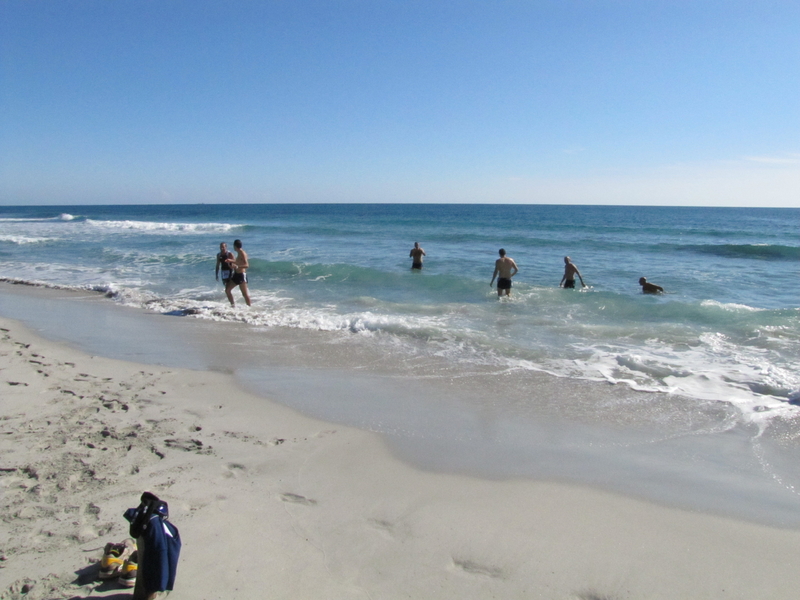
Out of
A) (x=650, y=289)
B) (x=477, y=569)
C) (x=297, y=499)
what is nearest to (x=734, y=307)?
(x=650, y=289)

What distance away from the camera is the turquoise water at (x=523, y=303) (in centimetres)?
729

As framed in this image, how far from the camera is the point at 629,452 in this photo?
471 cm

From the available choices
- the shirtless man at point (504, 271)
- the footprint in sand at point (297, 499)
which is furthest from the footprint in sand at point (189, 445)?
the shirtless man at point (504, 271)

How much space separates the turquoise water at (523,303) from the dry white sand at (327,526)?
9.11 feet

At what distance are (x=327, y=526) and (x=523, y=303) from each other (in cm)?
945

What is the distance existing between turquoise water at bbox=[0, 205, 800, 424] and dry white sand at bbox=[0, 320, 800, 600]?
2.78m

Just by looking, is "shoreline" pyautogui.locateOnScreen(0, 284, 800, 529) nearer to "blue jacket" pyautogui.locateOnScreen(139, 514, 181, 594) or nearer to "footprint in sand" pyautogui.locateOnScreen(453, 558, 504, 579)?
"footprint in sand" pyautogui.locateOnScreen(453, 558, 504, 579)

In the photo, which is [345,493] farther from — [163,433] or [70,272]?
[70,272]

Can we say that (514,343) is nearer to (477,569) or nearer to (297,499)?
(297,499)

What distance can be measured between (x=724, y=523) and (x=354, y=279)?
12.8 metres

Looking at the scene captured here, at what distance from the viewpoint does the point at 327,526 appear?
3.46 metres

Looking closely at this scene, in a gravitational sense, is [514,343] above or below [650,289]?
below

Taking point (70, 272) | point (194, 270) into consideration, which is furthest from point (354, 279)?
point (70, 272)

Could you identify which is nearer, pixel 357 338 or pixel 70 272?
pixel 357 338
